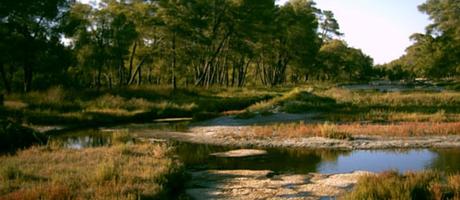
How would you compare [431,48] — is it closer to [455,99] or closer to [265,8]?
[265,8]

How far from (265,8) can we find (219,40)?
8.37 m

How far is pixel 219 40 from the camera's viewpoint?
72.3 metres

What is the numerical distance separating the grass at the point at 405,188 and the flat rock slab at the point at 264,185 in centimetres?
116

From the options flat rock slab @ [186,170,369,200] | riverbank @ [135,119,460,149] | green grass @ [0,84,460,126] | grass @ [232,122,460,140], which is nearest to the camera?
flat rock slab @ [186,170,369,200]

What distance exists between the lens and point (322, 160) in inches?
813

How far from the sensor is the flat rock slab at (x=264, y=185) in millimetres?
14227

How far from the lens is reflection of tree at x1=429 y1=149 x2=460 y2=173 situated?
17.9 m

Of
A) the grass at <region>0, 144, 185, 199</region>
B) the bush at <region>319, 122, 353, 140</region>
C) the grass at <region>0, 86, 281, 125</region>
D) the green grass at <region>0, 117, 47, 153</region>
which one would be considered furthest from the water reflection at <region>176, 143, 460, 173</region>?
the grass at <region>0, 86, 281, 125</region>

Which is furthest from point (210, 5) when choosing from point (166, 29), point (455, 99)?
point (455, 99)

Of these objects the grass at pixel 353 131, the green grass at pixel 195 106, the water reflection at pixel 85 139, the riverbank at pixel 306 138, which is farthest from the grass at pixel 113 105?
the grass at pixel 353 131

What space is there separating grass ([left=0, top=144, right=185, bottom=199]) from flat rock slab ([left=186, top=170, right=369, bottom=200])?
89 cm

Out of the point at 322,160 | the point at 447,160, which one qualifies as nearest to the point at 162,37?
the point at 322,160

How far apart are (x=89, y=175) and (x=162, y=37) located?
45.1 meters

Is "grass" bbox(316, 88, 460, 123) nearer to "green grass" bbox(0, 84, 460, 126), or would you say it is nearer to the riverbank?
"green grass" bbox(0, 84, 460, 126)
